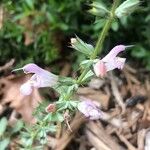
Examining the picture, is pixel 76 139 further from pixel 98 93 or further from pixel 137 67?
pixel 137 67

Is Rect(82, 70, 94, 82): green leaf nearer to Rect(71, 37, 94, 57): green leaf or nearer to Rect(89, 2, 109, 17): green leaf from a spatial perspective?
Rect(71, 37, 94, 57): green leaf

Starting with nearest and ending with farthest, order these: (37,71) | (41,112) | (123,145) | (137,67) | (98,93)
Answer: (37,71) → (41,112) → (123,145) → (98,93) → (137,67)

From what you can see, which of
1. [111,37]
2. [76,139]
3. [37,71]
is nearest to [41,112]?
[37,71]

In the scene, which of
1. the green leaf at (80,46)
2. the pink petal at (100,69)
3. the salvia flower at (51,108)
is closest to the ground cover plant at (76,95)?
the salvia flower at (51,108)

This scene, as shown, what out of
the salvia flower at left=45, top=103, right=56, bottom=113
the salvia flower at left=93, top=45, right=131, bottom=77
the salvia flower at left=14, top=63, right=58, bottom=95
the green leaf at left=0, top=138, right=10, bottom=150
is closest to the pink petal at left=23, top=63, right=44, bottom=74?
the salvia flower at left=14, top=63, right=58, bottom=95

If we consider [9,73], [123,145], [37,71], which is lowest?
[123,145]

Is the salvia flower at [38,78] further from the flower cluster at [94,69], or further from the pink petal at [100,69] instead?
the pink petal at [100,69]

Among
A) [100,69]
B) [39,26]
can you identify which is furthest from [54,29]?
[100,69]

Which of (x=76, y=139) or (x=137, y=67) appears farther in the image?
(x=137, y=67)

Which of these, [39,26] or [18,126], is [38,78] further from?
[39,26]
